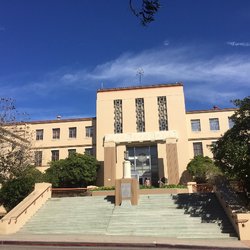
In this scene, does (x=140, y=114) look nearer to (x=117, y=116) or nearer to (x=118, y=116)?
(x=118, y=116)

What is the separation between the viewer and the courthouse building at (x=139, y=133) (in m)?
41.1

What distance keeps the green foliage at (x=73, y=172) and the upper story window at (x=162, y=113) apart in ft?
33.5

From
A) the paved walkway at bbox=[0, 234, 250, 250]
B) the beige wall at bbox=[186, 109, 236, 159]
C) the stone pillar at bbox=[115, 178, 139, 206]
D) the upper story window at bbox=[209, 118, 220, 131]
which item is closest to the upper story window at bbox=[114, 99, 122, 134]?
the beige wall at bbox=[186, 109, 236, 159]

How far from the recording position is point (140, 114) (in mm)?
45219

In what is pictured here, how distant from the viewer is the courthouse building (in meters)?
41.1

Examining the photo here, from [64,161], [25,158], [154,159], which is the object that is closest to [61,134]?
[64,161]

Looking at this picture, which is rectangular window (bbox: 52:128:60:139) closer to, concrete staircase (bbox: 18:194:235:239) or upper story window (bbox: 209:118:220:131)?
upper story window (bbox: 209:118:220:131)

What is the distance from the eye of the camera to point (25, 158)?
27.9 meters

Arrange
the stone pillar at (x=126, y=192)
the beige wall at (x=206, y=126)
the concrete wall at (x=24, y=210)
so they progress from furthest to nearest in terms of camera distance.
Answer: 1. the beige wall at (x=206, y=126)
2. the stone pillar at (x=126, y=192)
3. the concrete wall at (x=24, y=210)

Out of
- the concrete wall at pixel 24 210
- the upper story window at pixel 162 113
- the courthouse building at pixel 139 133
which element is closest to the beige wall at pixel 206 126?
the courthouse building at pixel 139 133

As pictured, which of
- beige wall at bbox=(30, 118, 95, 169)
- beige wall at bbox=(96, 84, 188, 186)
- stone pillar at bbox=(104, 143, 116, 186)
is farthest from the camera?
beige wall at bbox=(30, 118, 95, 169)

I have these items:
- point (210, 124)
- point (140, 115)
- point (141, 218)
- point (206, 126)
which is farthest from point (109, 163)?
point (141, 218)

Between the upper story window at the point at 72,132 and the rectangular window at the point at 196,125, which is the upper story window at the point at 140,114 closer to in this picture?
the rectangular window at the point at 196,125

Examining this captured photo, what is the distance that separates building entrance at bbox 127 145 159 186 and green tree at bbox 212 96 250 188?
2382 centimetres
